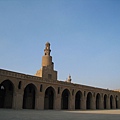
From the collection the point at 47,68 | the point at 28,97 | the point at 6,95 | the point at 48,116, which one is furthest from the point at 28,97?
the point at 48,116

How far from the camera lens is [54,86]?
37.8m

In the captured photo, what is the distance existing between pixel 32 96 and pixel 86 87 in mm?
15663

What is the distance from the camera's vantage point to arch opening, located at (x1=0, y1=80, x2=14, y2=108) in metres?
34.2

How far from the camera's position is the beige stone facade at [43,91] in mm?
30750

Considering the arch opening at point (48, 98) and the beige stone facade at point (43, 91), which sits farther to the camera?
the arch opening at point (48, 98)

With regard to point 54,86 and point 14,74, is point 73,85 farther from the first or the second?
point 14,74

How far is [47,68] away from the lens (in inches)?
1606

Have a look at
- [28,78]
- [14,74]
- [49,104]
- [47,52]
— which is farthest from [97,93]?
[14,74]

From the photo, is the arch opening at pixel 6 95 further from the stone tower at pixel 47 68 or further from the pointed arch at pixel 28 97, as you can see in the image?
the stone tower at pixel 47 68

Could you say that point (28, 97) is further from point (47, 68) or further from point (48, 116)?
point (48, 116)

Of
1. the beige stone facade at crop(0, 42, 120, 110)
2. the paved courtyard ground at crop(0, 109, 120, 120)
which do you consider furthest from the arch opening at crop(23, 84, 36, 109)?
the paved courtyard ground at crop(0, 109, 120, 120)

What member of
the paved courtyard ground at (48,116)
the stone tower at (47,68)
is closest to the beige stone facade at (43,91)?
the stone tower at (47,68)

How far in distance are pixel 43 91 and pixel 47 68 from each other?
23.2 ft

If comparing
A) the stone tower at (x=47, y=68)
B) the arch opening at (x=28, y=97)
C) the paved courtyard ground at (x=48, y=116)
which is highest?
the stone tower at (x=47, y=68)
